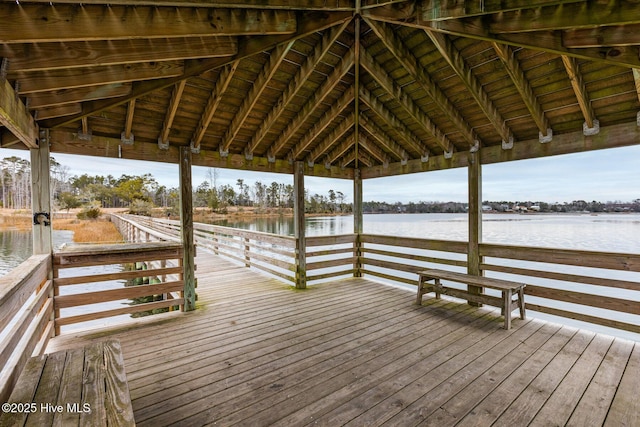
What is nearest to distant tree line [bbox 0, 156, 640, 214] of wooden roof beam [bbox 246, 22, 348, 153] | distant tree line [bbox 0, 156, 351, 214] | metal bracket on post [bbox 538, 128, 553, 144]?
distant tree line [bbox 0, 156, 351, 214]

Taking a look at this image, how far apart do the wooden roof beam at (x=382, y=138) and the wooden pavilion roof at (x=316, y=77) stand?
4 cm

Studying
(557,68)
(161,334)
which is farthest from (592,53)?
(161,334)

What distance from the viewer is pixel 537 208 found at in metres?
7.83

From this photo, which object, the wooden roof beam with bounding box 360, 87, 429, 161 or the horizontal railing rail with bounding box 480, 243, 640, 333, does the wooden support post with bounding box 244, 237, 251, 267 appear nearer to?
the wooden roof beam with bounding box 360, 87, 429, 161

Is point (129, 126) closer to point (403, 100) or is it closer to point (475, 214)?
point (403, 100)

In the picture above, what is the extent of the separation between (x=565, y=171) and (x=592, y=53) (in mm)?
13091

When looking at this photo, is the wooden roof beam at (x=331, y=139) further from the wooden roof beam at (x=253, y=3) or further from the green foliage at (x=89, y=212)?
the green foliage at (x=89, y=212)

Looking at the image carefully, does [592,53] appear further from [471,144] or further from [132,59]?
[132,59]

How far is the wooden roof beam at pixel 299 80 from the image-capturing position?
2.63 meters

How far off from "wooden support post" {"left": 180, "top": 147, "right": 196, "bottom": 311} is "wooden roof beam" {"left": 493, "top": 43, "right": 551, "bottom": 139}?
12.8ft

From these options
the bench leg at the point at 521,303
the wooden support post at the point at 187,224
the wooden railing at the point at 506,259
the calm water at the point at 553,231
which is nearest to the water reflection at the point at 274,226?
the calm water at the point at 553,231

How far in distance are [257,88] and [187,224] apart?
2205mm

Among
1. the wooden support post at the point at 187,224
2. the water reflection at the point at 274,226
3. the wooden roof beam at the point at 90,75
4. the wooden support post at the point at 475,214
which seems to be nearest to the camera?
the wooden roof beam at the point at 90,75

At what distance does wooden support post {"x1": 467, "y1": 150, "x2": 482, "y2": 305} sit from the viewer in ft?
13.6
